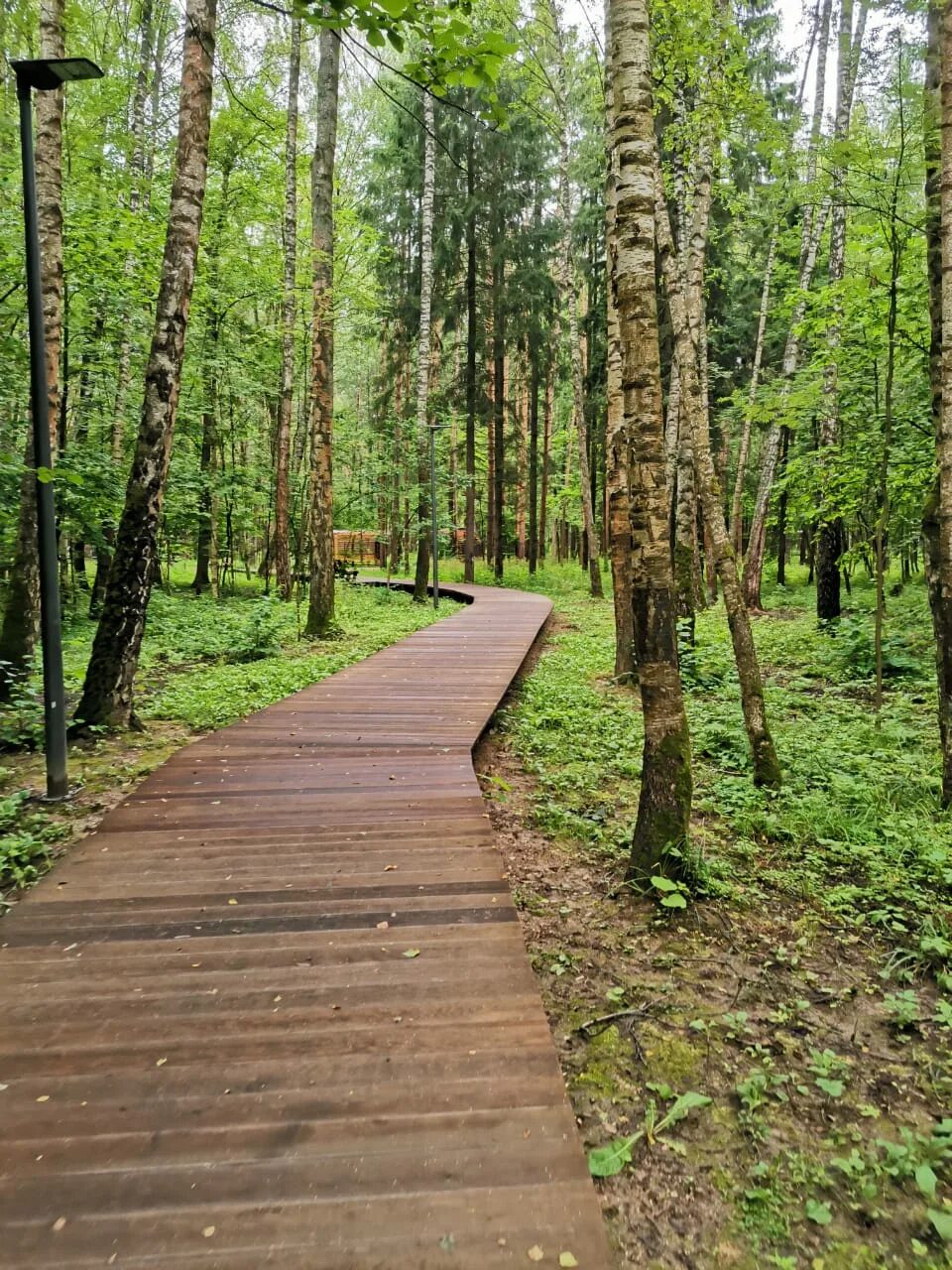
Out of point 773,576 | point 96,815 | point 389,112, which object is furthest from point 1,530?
point 773,576

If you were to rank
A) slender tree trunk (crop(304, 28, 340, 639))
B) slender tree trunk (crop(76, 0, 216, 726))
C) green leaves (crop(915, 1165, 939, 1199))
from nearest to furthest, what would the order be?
green leaves (crop(915, 1165, 939, 1199)) < slender tree trunk (crop(76, 0, 216, 726)) < slender tree trunk (crop(304, 28, 340, 639))

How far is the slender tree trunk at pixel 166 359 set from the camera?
528cm

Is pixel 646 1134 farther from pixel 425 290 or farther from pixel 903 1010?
pixel 425 290

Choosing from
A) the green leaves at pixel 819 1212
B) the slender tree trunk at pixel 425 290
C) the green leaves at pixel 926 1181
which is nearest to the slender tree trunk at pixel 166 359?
the green leaves at pixel 819 1212

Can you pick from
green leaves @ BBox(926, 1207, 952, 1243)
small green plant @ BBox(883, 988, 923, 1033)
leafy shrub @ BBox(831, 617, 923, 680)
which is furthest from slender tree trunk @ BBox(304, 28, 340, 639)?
green leaves @ BBox(926, 1207, 952, 1243)

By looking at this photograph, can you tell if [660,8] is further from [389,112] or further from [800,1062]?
[389,112]

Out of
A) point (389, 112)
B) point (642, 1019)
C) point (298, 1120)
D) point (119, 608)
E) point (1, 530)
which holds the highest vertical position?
point (389, 112)

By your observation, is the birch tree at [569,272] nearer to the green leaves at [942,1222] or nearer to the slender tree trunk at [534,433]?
the slender tree trunk at [534,433]

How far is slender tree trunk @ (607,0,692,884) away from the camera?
332 cm

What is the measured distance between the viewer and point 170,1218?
5.03 ft

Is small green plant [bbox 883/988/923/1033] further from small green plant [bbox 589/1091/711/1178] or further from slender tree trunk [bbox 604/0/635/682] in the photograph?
slender tree trunk [bbox 604/0/635/682]

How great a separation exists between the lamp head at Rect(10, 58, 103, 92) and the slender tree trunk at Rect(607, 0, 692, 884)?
112 inches

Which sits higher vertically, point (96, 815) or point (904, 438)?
point (904, 438)

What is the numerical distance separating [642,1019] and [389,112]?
22.8 m
